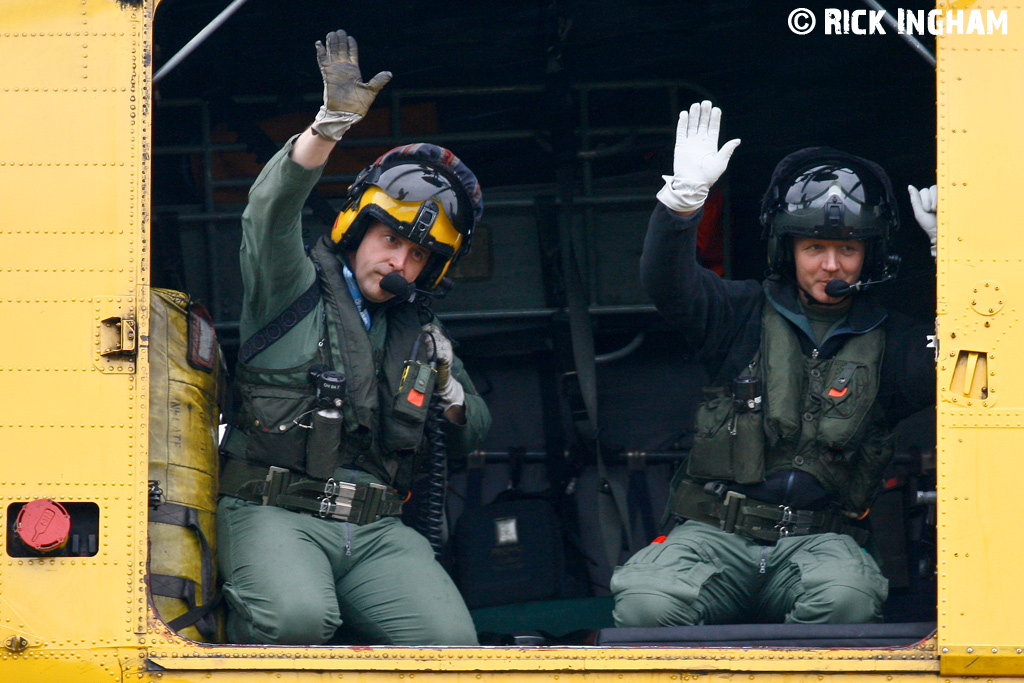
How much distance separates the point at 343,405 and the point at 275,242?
525 mm

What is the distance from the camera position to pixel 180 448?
2.96m

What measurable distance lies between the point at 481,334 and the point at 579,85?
3.68ft

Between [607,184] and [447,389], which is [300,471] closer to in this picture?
[447,389]

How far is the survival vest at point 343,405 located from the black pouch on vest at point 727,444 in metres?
0.87

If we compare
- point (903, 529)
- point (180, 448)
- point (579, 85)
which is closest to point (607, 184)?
point (579, 85)

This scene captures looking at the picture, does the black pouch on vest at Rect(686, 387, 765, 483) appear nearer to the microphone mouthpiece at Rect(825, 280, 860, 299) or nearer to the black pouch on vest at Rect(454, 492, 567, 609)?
the microphone mouthpiece at Rect(825, 280, 860, 299)

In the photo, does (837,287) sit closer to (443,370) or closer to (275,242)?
(443,370)

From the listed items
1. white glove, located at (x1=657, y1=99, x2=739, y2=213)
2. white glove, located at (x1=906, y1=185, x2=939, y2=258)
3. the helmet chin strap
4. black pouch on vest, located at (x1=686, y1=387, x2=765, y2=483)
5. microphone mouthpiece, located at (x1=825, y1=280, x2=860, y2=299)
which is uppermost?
white glove, located at (x1=657, y1=99, x2=739, y2=213)

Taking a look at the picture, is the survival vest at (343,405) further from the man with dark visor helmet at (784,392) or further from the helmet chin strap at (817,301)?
the helmet chin strap at (817,301)

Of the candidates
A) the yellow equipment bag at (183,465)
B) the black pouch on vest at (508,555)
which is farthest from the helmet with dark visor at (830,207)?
the yellow equipment bag at (183,465)

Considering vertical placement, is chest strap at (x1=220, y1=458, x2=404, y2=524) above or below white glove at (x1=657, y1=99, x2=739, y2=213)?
below

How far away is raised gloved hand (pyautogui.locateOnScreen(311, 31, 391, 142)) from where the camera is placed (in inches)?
105

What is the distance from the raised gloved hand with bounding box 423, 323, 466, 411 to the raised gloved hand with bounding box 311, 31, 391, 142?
848 mm

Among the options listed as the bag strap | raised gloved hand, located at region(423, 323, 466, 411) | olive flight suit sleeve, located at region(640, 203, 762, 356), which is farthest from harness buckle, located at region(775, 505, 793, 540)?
the bag strap
